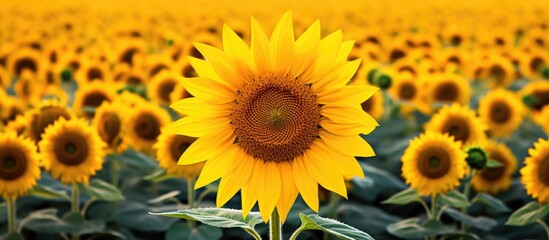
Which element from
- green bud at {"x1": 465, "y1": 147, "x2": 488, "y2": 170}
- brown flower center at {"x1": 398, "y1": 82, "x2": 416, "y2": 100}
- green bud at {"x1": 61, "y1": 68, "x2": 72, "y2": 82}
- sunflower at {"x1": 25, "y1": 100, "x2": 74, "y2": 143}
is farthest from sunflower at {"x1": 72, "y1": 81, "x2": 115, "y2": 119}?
green bud at {"x1": 465, "y1": 147, "x2": 488, "y2": 170}

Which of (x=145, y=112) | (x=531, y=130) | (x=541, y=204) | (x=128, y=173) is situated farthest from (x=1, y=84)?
(x=541, y=204)

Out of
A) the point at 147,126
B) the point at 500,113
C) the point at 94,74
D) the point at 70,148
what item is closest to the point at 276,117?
the point at 70,148

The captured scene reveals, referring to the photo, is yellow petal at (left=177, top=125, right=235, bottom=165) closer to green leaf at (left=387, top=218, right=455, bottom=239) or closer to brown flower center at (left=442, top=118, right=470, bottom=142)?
green leaf at (left=387, top=218, right=455, bottom=239)

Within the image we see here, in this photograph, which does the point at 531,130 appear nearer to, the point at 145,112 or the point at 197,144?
the point at 145,112

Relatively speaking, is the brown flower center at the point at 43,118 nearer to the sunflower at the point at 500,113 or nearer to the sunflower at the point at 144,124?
the sunflower at the point at 144,124

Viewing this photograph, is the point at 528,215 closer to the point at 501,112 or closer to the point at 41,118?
the point at 501,112

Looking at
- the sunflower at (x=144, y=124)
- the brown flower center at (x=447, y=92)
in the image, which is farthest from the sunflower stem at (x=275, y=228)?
the brown flower center at (x=447, y=92)
